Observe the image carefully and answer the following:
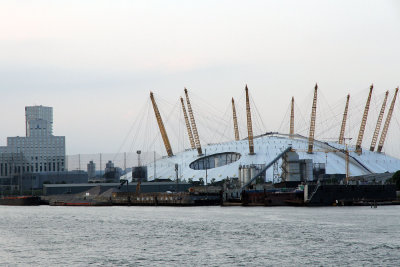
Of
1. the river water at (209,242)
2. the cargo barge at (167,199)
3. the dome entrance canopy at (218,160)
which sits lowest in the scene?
the river water at (209,242)

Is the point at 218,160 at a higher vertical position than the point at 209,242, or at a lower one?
higher

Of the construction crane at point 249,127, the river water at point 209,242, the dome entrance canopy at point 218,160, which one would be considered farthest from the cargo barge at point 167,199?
the river water at point 209,242

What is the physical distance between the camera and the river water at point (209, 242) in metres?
58.0

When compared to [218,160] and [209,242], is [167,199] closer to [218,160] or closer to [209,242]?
[218,160]

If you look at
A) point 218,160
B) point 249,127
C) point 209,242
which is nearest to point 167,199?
point 249,127

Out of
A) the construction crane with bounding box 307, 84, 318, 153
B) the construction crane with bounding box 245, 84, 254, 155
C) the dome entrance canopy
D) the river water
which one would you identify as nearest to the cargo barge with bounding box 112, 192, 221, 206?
the dome entrance canopy

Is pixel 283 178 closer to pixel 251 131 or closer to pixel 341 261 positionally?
pixel 251 131

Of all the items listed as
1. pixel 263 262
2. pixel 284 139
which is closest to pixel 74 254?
pixel 263 262

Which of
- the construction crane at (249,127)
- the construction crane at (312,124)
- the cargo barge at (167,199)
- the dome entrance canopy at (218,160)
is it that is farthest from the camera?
the dome entrance canopy at (218,160)

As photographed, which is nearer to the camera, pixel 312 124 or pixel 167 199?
pixel 167 199

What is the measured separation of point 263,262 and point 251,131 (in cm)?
13126

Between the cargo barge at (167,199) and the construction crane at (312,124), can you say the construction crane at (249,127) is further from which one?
the cargo barge at (167,199)

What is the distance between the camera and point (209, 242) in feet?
227

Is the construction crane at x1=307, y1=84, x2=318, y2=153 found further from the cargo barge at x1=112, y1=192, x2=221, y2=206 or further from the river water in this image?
the river water
